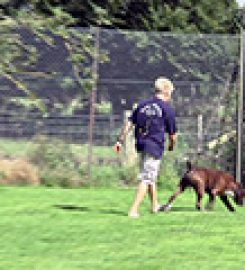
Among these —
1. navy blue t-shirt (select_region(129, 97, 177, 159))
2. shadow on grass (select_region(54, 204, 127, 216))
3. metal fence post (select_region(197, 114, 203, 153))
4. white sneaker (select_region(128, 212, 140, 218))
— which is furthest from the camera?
metal fence post (select_region(197, 114, 203, 153))

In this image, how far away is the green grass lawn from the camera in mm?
7871

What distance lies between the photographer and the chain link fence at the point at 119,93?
52.9 feet

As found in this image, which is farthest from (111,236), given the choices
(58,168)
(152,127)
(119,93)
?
(119,93)

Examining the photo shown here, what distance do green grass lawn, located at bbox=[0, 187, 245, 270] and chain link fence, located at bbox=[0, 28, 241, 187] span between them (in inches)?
103

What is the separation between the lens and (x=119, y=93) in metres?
16.5

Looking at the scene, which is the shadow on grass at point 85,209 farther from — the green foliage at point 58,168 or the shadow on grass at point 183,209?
the green foliage at point 58,168

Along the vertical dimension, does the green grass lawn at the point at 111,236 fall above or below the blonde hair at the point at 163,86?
below

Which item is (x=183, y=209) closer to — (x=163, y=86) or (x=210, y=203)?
(x=210, y=203)

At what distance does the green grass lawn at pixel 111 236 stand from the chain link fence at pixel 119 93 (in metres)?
2.62

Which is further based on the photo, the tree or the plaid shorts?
the tree

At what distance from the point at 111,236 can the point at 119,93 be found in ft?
23.5

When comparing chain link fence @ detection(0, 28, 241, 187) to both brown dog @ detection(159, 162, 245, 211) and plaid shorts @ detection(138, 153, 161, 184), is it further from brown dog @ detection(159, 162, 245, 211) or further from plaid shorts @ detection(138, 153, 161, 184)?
plaid shorts @ detection(138, 153, 161, 184)

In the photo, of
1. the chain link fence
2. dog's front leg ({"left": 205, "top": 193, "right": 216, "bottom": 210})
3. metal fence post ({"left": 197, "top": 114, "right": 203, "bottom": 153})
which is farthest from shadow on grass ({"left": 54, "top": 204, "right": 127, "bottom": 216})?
metal fence post ({"left": 197, "top": 114, "right": 203, "bottom": 153})

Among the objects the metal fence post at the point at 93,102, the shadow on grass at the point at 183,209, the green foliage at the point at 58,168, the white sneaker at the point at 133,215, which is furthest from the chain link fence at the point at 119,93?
the white sneaker at the point at 133,215
